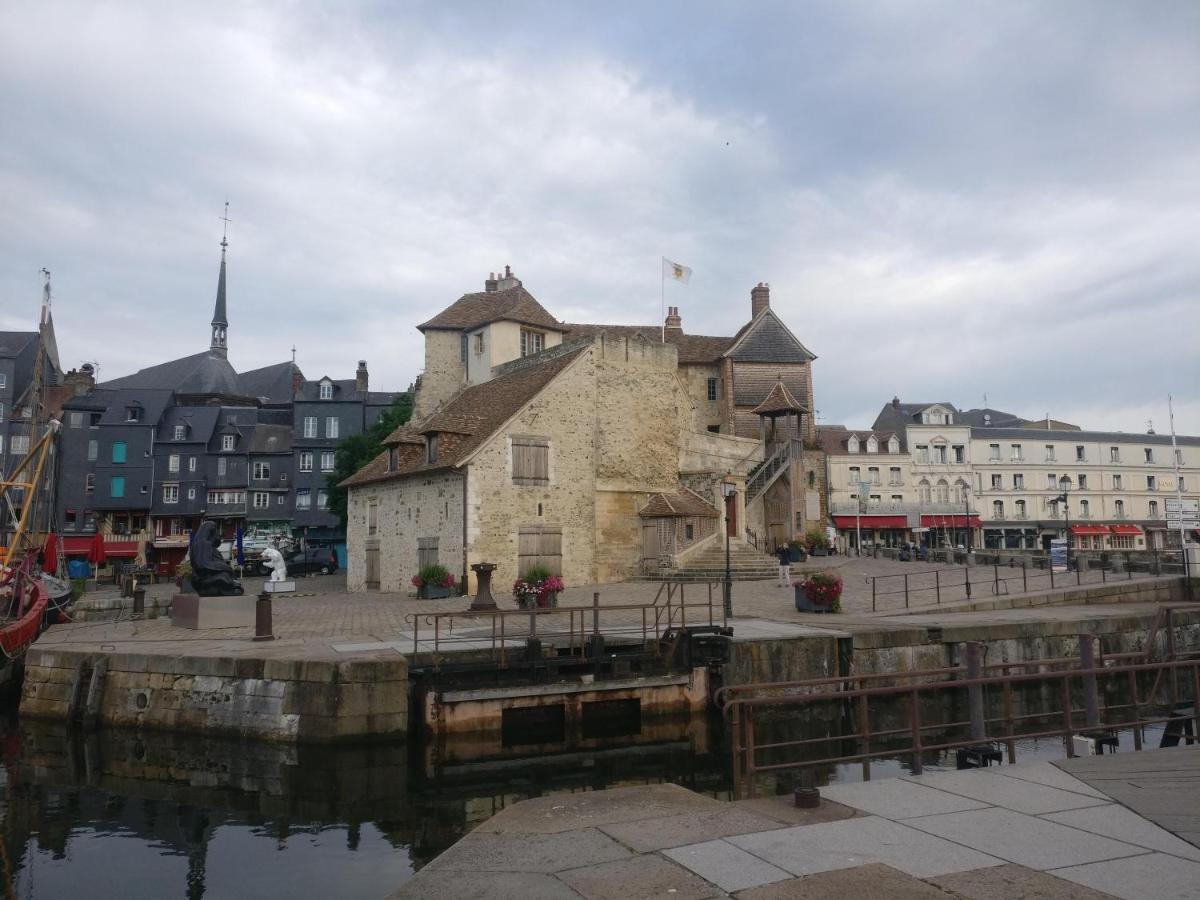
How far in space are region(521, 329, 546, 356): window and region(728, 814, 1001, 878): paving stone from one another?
34572mm

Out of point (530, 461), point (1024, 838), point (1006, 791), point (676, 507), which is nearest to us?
point (1024, 838)

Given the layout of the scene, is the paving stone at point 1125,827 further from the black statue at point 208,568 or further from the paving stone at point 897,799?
the black statue at point 208,568

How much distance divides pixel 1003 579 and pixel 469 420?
17566mm

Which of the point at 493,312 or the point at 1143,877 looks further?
the point at 493,312

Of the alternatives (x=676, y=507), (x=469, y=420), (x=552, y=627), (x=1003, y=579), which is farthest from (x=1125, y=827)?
(x=469, y=420)

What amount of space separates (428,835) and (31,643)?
41.9ft

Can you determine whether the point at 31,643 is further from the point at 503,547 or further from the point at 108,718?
the point at 503,547

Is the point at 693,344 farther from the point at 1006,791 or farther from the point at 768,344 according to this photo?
the point at 1006,791

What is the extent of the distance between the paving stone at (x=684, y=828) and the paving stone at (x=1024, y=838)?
3.95ft

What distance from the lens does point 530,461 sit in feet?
93.0

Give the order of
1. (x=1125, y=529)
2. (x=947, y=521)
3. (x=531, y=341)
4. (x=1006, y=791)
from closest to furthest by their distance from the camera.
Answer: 1. (x=1006, y=791)
2. (x=531, y=341)
3. (x=947, y=521)
4. (x=1125, y=529)

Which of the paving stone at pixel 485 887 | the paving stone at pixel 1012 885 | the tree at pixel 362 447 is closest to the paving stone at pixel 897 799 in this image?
the paving stone at pixel 1012 885

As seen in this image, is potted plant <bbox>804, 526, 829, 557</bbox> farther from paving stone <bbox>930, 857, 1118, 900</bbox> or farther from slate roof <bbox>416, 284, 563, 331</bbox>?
paving stone <bbox>930, 857, 1118, 900</bbox>

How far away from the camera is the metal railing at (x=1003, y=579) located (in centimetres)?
2347
